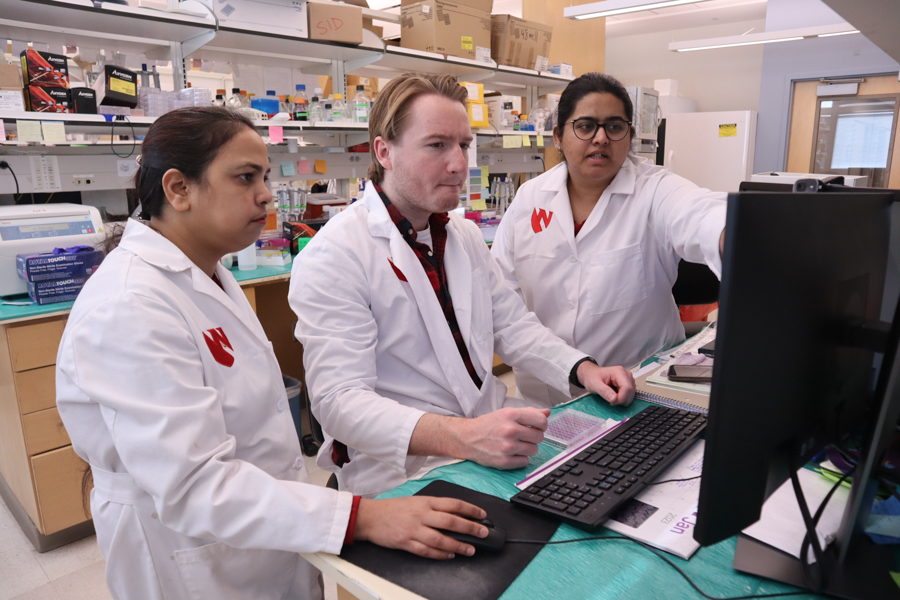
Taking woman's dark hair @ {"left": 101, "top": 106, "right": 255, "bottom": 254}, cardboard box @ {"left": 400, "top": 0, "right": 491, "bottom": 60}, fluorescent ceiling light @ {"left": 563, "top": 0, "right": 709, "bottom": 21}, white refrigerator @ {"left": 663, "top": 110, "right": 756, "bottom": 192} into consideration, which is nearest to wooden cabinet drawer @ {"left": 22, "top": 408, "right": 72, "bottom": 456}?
woman's dark hair @ {"left": 101, "top": 106, "right": 255, "bottom": 254}

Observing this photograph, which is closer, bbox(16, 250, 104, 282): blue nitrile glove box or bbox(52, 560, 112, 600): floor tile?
bbox(52, 560, 112, 600): floor tile

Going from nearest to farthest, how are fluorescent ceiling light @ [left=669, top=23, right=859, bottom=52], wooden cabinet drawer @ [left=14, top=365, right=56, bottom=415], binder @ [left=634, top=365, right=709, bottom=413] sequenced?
binder @ [left=634, top=365, right=709, bottom=413] < wooden cabinet drawer @ [left=14, top=365, right=56, bottom=415] < fluorescent ceiling light @ [left=669, top=23, right=859, bottom=52]

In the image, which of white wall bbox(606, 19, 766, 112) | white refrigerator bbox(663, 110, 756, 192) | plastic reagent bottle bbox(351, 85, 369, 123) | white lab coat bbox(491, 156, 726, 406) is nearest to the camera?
white lab coat bbox(491, 156, 726, 406)

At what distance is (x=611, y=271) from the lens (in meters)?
1.77

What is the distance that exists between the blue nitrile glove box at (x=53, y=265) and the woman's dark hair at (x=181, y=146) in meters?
1.27

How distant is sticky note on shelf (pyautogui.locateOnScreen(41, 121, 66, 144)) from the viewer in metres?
2.30

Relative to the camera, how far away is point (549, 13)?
5.05 metres

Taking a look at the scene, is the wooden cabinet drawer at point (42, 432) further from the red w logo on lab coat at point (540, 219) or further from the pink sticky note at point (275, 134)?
the red w logo on lab coat at point (540, 219)

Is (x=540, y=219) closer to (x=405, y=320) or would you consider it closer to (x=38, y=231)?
(x=405, y=320)

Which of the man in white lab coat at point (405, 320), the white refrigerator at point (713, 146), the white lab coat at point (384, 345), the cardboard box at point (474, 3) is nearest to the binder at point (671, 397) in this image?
the man in white lab coat at point (405, 320)

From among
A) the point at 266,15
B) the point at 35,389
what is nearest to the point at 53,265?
the point at 35,389

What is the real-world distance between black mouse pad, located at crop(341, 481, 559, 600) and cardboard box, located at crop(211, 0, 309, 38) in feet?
8.37

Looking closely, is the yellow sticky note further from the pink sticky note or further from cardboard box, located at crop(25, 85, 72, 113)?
Result: cardboard box, located at crop(25, 85, 72, 113)

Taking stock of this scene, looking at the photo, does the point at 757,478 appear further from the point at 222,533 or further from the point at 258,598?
the point at 258,598
